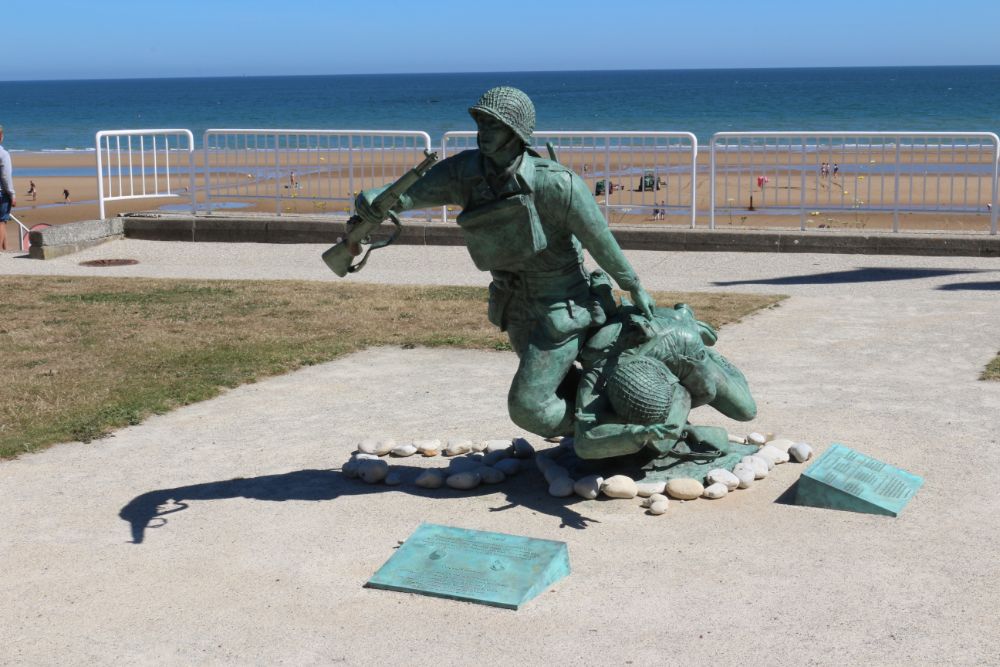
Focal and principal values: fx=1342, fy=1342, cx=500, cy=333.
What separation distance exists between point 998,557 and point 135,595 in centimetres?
351

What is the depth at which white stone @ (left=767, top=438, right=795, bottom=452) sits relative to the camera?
701cm

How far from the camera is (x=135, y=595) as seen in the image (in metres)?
5.28

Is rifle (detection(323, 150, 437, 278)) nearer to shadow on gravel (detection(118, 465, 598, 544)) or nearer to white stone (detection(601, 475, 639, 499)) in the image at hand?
shadow on gravel (detection(118, 465, 598, 544))

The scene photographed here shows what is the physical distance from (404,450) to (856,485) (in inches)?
92.4

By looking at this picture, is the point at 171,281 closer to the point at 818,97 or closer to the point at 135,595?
the point at 135,595

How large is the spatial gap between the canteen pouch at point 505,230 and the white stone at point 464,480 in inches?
44.3

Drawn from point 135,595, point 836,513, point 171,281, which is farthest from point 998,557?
point 171,281

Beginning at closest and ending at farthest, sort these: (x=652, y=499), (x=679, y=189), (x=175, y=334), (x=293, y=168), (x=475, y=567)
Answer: (x=475, y=567)
(x=652, y=499)
(x=175, y=334)
(x=679, y=189)
(x=293, y=168)

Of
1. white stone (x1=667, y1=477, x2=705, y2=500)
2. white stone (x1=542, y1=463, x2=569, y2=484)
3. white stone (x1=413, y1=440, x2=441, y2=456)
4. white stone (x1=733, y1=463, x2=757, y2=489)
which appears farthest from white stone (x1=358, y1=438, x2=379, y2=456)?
white stone (x1=733, y1=463, x2=757, y2=489)

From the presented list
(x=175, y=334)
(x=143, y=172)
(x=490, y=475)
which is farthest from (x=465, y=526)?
(x=143, y=172)

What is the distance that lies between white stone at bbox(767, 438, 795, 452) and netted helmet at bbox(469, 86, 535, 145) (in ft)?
7.41

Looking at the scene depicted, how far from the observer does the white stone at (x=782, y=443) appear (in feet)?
23.0

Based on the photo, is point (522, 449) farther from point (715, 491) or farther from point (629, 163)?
point (629, 163)

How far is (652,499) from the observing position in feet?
20.5
